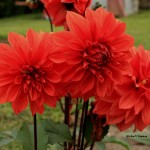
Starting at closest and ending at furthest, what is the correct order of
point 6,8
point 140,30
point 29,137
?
point 29,137, point 140,30, point 6,8

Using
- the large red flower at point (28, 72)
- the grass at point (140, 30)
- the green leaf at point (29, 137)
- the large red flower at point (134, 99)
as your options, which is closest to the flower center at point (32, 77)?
the large red flower at point (28, 72)

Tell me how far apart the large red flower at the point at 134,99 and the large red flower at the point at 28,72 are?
0.09m

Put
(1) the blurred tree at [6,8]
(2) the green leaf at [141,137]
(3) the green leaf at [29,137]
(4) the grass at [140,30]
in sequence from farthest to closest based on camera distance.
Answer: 1. (1) the blurred tree at [6,8]
2. (4) the grass at [140,30]
3. (2) the green leaf at [141,137]
4. (3) the green leaf at [29,137]

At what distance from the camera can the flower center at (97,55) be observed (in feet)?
2.10

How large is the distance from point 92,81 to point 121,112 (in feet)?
0.27

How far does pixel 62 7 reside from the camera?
103 cm

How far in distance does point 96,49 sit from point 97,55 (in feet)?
0.04

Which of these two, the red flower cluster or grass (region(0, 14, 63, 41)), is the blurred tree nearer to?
grass (region(0, 14, 63, 41))

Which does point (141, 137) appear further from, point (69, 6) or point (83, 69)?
Answer: point (83, 69)

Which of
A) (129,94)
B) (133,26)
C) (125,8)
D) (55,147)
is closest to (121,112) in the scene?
(129,94)

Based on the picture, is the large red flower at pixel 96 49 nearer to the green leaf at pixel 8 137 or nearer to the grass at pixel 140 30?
the green leaf at pixel 8 137

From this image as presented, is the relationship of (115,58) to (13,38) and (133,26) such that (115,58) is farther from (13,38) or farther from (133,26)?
(133,26)

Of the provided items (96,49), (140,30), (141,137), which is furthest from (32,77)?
(140,30)

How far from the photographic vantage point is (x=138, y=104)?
0.69m
